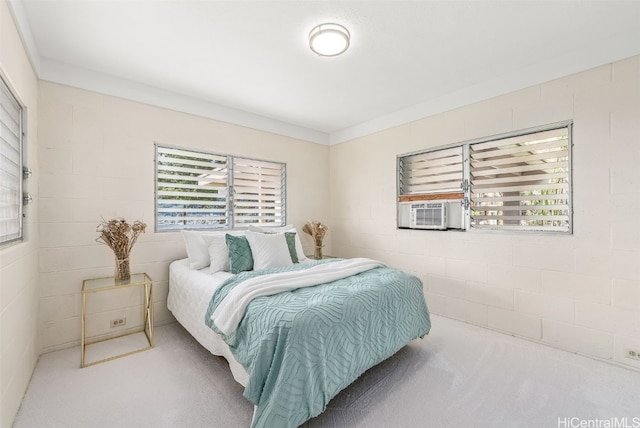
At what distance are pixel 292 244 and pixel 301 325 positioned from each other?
166cm

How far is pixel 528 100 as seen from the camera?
2605 mm

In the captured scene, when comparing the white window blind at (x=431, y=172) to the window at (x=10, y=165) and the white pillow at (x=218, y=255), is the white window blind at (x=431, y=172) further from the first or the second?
the window at (x=10, y=165)

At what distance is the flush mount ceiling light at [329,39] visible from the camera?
2014 millimetres

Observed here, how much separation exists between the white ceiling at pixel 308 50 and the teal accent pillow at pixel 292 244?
61.5 inches

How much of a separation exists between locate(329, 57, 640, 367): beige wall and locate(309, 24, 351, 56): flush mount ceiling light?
64.3 inches

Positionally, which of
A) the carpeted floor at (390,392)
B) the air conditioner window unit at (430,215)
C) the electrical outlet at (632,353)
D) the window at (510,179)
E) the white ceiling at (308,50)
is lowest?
the carpeted floor at (390,392)

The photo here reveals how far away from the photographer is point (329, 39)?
2.08 metres

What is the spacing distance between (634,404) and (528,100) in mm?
2384

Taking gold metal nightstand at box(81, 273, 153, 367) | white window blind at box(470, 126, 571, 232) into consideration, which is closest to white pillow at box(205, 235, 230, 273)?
gold metal nightstand at box(81, 273, 153, 367)

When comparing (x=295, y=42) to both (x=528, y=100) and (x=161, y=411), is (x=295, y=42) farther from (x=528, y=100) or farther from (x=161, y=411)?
(x=161, y=411)

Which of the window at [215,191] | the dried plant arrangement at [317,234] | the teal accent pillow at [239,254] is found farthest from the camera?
the dried plant arrangement at [317,234]

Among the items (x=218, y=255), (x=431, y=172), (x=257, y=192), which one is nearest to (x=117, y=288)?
(x=218, y=255)

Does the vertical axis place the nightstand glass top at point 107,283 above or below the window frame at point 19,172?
below

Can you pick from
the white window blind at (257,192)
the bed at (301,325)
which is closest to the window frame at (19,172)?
the bed at (301,325)
